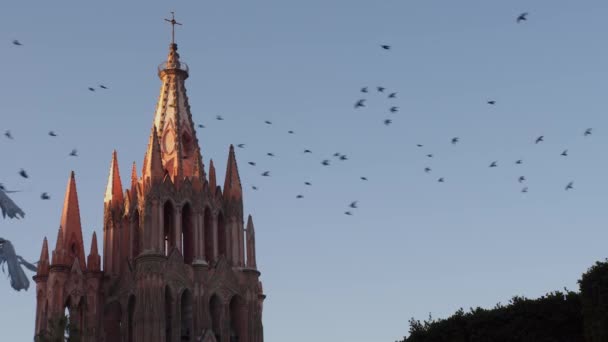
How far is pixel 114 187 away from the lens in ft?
188

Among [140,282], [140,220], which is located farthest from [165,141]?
[140,282]

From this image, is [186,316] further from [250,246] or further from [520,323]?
[520,323]

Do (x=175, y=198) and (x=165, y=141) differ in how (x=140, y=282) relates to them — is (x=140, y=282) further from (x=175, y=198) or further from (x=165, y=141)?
(x=165, y=141)

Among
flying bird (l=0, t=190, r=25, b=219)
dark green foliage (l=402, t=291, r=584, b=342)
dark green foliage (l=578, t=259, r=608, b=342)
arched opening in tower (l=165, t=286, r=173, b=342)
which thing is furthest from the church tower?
flying bird (l=0, t=190, r=25, b=219)

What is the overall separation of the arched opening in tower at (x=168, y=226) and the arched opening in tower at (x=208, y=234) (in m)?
1.95

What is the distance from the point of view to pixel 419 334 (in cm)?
3762

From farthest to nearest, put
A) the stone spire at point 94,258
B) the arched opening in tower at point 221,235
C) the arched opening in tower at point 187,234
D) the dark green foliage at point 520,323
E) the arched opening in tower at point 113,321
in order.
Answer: the arched opening in tower at point 221,235 → the stone spire at point 94,258 → the arched opening in tower at point 187,234 → the arched opening in tower at point 113,321 → the dark green foliage at point 520,323

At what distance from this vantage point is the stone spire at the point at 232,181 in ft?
184

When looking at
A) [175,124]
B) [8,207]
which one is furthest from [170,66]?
[8,207]

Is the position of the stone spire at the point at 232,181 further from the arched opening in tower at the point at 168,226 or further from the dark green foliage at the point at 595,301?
the dark green foliage at the point at 595,301

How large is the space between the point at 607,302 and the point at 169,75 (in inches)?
1360

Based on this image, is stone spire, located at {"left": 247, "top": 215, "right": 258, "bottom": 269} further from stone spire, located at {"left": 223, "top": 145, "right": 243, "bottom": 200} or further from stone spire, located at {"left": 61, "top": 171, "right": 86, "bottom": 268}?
stone spire, located at {"left": 61, "top": 171, "right": 86, "bottom": 268}

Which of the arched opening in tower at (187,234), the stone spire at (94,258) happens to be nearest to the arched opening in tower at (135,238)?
the stone spire at (94,258)

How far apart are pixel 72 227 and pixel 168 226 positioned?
5.70m
